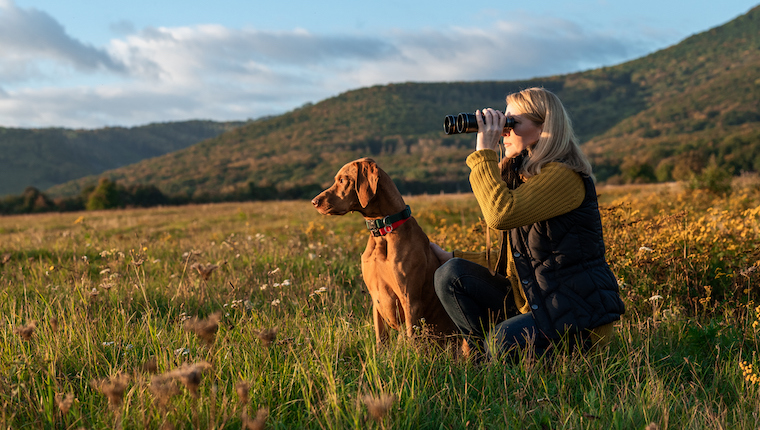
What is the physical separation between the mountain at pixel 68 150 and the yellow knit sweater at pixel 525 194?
147281 millimetres

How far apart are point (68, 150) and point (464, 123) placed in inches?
7281

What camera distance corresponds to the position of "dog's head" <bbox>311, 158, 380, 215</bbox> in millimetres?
2883

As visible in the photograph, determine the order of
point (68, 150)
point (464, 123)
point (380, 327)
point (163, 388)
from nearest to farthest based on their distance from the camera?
1. point (163, 388)
2. point (464, 123)
3. point (380, 327)
4. point (68, 150)

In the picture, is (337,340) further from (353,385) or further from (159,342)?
(159,342)

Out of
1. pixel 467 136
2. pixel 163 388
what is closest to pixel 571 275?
pixel 163 388

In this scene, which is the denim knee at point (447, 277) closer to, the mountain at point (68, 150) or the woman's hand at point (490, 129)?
the woman's hand at point (490, 129)

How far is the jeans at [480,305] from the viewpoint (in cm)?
262

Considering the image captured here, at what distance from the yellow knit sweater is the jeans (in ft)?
1.71

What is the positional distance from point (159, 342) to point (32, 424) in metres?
0.79

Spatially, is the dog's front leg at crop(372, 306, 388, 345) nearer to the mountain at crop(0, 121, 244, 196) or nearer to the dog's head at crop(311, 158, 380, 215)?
the dog's head at crop(311, 158, 380, 215)

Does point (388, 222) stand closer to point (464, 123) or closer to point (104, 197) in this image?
point (464, 123)

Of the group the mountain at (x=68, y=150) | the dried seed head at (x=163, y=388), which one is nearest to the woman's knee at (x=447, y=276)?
the dried seed head at (x=163, y=388)

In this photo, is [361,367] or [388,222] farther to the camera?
[388,222]

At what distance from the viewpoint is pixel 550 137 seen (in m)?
2.56
